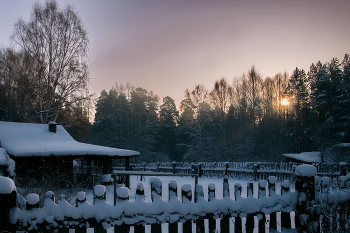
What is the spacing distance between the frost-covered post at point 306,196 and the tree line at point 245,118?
1156 inches

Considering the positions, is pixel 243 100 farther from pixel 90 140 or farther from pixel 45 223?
pixel 45 223

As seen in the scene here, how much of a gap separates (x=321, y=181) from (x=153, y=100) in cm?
4490

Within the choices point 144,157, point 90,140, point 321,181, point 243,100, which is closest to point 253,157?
point 243,100

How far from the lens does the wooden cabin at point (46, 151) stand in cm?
1281

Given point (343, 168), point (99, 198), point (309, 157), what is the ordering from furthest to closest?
point (309, 157)
point (343, 168)
point (99, 198)

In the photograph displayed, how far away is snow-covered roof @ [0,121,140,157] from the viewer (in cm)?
1288

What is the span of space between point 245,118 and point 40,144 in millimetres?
29791

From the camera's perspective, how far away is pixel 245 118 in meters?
38.8

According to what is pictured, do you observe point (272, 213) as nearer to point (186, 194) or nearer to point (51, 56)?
point (186, 194)

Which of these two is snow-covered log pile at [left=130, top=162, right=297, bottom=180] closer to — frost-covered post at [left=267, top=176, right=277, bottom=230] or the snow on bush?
frost-covered post at [left=267, top=176, right=277, bottom=230]

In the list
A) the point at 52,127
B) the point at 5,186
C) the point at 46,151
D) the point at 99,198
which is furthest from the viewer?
the point at 52,127

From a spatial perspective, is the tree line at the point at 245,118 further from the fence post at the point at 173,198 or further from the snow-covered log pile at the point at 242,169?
the fence post at the point at 173,198

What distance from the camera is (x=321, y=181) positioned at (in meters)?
3.81

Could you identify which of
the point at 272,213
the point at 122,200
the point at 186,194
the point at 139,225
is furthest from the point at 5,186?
the point at 272,213
